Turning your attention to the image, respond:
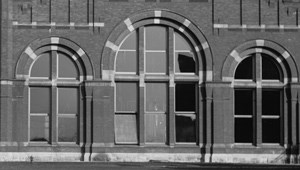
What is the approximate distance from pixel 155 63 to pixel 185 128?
3.50 metres

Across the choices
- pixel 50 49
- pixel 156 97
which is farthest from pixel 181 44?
pixel 50 49

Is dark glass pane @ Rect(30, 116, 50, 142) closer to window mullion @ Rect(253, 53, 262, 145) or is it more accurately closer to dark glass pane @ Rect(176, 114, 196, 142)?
dark glass pane @ Rect(176, 114, 196, 142)

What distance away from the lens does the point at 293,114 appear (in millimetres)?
38969

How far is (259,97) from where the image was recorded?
39188 millimetres

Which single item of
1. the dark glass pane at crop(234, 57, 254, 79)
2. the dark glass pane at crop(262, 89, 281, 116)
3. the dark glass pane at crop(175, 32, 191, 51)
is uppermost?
the dark glass pane at crop(175, 32, 191, 51)

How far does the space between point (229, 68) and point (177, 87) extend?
2691mm

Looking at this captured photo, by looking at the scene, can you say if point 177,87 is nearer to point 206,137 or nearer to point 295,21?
point 206,137

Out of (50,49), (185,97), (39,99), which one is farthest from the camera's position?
(185,97)

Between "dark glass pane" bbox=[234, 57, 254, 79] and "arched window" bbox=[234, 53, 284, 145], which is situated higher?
"dark glass pane" bbox=[234, 57, 254, 79]

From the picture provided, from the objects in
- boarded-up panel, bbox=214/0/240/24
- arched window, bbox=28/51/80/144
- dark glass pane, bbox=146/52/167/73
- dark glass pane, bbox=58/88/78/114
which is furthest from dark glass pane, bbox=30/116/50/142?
boarded-up panel, bbox=214/0/240/24

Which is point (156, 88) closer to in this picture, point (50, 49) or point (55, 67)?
point (55, 67)

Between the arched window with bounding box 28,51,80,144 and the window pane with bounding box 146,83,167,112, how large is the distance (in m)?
3.46

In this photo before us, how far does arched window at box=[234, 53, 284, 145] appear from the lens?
129ft

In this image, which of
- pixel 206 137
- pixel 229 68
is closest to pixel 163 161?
pixel 206 137
